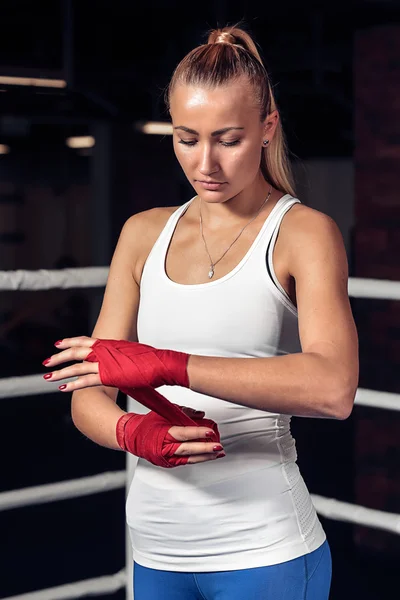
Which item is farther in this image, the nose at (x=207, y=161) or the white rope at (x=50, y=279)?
the white rope at (x=50, y=279)

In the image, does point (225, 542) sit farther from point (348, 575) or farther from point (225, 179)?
point (348, 575)

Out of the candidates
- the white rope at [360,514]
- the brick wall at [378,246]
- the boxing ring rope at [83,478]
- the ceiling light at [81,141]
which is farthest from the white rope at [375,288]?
the ceiling light at [81,141]

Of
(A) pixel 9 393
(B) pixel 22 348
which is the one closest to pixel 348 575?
(A) pixel 9 393

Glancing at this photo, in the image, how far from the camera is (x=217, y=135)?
0.93m

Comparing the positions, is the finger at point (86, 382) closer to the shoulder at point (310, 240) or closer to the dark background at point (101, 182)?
the shoulder at point (310, 240)

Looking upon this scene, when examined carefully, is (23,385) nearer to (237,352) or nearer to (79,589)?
(79,589)

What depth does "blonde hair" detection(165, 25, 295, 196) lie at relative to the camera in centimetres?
94

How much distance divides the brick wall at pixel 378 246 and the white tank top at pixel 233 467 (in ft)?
7.57

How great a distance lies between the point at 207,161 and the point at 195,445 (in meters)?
0.29

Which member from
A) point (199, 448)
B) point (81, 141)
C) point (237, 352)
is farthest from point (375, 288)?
point (81, 141)

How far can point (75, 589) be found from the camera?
152cm

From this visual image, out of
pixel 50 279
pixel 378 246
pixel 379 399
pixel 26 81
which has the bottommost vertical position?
pixel 379 399

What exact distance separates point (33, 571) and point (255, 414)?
7.88ft

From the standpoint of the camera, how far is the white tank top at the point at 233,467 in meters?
0.95
